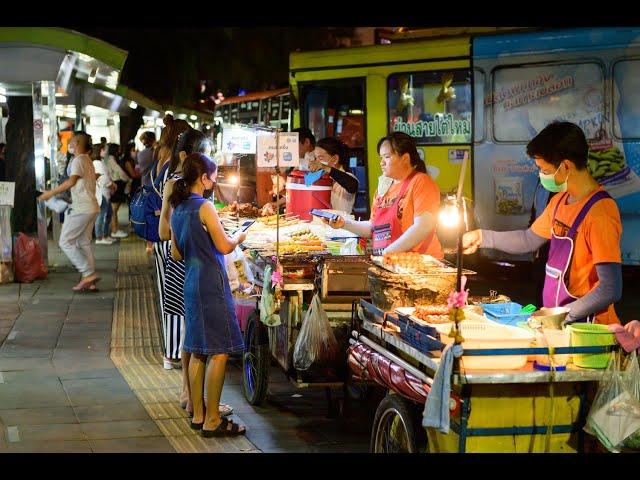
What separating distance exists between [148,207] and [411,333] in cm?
435

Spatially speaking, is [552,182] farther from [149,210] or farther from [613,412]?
[149,210]

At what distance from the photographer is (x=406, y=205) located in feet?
24.9

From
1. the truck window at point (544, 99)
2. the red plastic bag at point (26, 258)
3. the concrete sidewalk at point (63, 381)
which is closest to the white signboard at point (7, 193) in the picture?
the red plastic bag at point (26, 258)

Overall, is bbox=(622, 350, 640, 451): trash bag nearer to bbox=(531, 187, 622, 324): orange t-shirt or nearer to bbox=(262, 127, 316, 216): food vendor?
bbox=(531, 187, 622, 324): orange t-shirt

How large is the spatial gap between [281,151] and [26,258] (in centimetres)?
746

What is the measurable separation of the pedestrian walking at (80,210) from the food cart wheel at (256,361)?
19.5ft

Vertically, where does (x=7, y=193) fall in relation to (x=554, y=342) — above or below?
above

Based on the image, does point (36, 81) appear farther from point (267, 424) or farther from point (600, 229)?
point (600, 229)

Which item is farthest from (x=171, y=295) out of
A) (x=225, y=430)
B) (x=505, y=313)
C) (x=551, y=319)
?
(x=551, y=319)

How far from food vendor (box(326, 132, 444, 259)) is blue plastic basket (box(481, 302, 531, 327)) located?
1.44m

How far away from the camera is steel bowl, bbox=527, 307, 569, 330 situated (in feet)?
17.9

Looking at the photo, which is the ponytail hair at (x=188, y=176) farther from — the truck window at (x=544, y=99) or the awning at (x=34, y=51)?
the awning at (x=34, y=51)

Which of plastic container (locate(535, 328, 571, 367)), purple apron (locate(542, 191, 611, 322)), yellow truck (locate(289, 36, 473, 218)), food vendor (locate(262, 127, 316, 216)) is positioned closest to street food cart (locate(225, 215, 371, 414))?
purple apron (locate(542, 191, 611, 322))

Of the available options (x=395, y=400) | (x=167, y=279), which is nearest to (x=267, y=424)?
(x=167, y=279)
